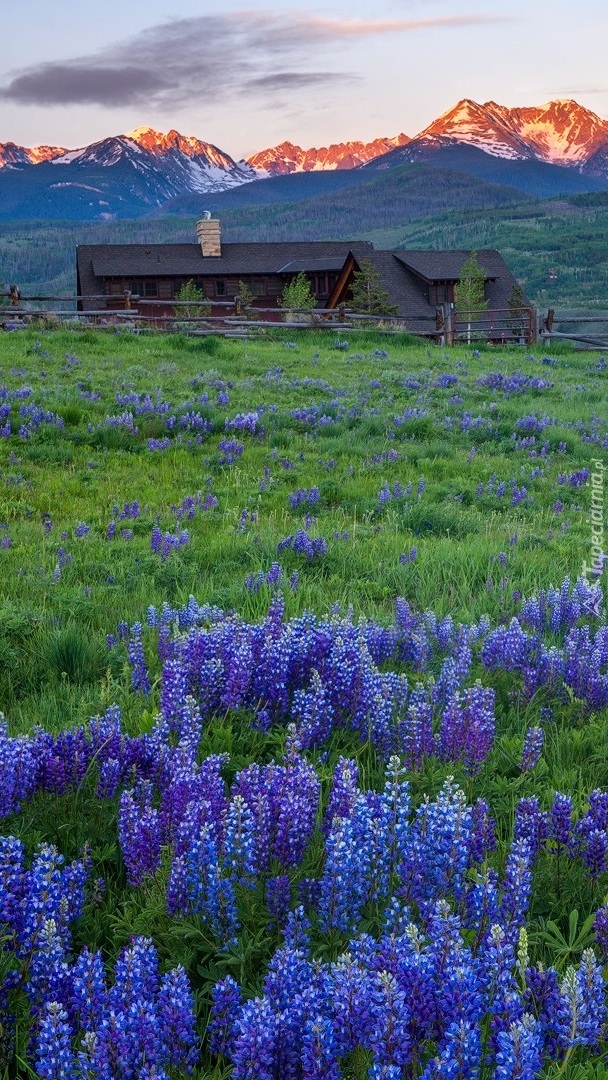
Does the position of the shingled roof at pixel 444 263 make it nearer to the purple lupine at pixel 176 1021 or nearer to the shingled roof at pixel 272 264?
the shingled roof at pixel 272 264

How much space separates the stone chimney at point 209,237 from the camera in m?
68.2

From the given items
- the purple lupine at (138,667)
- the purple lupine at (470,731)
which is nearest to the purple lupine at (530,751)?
the purple lupine at (470,731)

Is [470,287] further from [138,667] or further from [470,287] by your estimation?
[138,667]

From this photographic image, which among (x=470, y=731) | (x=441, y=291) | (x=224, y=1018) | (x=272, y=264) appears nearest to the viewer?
(x=224, y=1018)

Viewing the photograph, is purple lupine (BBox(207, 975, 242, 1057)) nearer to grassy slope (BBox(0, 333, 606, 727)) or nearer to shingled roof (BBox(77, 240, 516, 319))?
grassy slope (BBox(0, 333, 606, 727))

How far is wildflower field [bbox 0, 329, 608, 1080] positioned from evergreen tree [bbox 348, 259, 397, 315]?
52886 mm

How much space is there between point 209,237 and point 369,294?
1667 centimetres

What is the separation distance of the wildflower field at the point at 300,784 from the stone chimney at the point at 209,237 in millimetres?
62945

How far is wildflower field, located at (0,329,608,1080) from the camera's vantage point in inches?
79.7

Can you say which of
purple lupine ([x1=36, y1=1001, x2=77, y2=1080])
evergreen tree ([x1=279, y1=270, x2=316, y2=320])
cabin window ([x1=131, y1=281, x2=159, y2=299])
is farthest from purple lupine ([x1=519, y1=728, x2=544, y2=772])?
cabin window ([x1=131, y1=281, x2=159, y2=299])

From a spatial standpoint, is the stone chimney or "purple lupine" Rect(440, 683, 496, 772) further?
the stone chimney

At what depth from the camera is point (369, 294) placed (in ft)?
196

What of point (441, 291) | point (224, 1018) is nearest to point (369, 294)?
point (441, 291)

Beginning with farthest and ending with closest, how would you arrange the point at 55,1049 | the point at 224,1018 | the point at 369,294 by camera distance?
the point at 369,294 → the point at 224,1018 → the point at 55,1049
